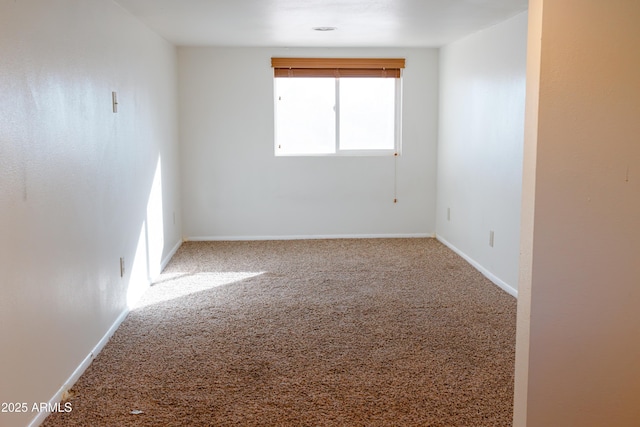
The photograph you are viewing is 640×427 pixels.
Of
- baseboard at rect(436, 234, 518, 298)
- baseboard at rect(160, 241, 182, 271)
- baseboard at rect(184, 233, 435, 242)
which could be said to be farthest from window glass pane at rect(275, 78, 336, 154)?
baseboard at rect(436, 234, 518, 298)

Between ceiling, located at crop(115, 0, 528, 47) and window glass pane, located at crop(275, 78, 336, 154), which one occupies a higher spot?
ceiling, located at crop(115, 0, 528, 47)

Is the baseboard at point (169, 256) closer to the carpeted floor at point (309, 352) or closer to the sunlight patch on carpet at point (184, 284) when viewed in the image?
the carpeted floor at point (309, 352)

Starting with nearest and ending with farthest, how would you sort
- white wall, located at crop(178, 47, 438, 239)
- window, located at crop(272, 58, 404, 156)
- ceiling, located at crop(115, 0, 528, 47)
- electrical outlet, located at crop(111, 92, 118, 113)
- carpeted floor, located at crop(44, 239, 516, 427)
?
carpeted floor, located at crop(44, 239, 516, 427) → electrical outlet, located at crop(111, 92, 118, 113) → ceiling, located at crop(115, 0, 528, 47) → white wall, located at crop(178, 47, 438, 239) → window, located at crop(272, 58, 404, 156)

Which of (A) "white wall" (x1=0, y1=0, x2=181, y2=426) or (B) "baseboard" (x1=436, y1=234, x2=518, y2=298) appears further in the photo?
(B) "baseboard" (x1=436, y1=234, x2=518, y2=298)

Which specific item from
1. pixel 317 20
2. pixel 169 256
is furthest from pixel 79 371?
pixel 317 20

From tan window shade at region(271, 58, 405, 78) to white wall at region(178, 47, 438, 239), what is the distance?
3.1 inches

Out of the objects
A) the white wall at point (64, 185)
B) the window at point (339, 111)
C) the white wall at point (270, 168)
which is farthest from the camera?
the window at point (339, 111)

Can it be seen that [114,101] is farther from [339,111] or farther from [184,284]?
[339,111]

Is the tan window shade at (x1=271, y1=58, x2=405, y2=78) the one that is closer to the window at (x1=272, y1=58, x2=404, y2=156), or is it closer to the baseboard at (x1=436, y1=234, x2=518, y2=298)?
the window at (x1=272, y1=58, x2=404, y2=156)

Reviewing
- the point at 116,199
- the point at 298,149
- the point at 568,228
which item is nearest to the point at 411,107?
the point at 298,149

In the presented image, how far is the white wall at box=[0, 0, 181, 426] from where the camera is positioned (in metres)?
2.35

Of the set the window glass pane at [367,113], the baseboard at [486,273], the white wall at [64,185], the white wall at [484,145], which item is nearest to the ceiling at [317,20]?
the white wall at [484,145]

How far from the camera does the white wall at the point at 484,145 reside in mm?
4598

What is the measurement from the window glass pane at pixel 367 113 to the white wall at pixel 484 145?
58 centimetres
